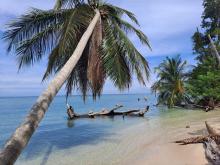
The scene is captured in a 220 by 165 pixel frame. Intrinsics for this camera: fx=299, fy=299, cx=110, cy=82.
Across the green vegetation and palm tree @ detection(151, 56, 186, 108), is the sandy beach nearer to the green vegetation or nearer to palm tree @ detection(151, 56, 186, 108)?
the green vegetation

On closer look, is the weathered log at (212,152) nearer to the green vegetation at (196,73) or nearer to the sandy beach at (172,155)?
the sandy beach at (172,155)

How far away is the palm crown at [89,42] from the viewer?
34.2 feet

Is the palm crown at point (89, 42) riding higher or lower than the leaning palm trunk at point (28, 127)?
higher

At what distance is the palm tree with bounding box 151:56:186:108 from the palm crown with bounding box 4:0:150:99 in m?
25.3

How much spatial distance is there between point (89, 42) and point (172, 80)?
2725 cm

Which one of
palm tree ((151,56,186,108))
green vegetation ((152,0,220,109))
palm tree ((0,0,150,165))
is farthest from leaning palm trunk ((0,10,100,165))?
palm tree ((151,56,186,108))

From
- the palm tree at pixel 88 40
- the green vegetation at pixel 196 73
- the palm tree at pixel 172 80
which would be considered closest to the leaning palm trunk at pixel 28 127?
the palm tree at pixel 88 40

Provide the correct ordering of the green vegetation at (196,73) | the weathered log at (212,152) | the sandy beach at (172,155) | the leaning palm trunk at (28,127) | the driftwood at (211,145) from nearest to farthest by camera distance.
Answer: the leaning palm trunk at (28,127) < the weathered log at (212,152) < the driftwood at (211,145) < the sandy beach at (172,155) < the green vegetation at (196,73)

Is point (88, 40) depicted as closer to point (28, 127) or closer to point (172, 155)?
point (172, 155)

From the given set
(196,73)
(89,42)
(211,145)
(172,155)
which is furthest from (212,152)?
(196,73)

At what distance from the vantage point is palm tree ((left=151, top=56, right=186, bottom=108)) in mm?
36719

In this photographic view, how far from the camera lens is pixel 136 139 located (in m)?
16.0

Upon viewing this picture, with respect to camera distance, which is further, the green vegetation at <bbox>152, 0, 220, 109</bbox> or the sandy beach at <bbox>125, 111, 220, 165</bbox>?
the green vegetation at <bbox>152, 0, 220, 109</bbox>

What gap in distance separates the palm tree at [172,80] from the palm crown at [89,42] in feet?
83.0
